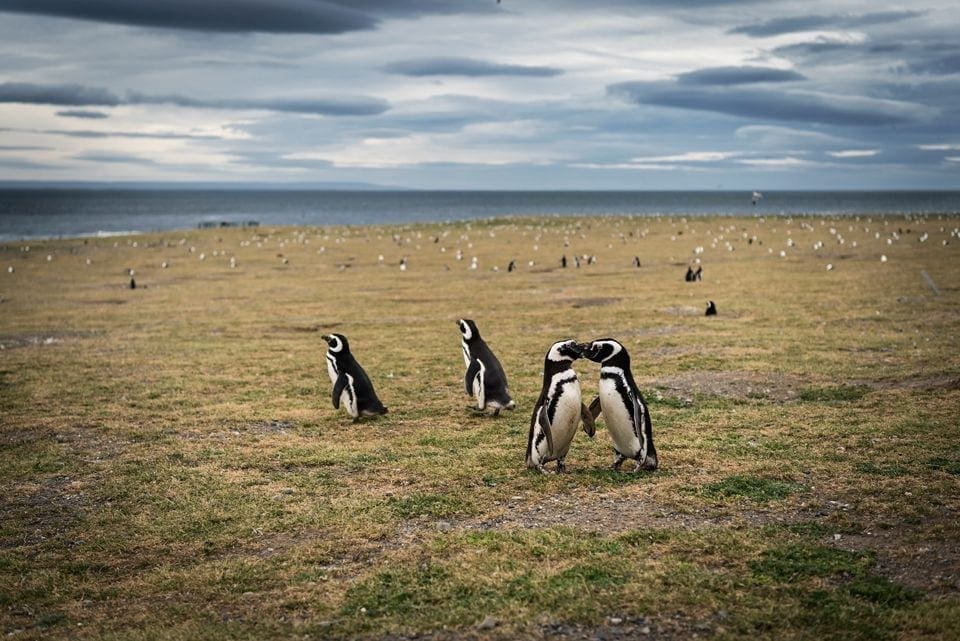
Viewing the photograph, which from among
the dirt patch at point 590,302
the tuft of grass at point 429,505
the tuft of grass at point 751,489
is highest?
the dirt patch at point 590,302

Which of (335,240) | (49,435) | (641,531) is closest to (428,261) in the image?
(335,240)

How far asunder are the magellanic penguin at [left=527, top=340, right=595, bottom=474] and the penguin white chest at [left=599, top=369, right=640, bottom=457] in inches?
12.4

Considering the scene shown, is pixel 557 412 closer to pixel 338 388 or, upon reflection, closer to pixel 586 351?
pixel 586 351

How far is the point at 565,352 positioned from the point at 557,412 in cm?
84

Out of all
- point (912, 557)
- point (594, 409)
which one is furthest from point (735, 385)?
point (912, 557)

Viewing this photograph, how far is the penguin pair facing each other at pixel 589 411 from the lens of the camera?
36.8 ft

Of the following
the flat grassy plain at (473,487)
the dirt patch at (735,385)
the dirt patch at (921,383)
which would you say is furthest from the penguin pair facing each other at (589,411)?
the dirt patch at (921,383)

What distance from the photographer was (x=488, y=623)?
725 cm

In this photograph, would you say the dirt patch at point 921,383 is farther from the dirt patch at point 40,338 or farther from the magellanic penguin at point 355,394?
the dirt patch at point 40,338

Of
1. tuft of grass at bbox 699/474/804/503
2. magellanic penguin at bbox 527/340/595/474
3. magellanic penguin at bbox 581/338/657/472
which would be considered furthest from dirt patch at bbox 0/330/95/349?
tuft of grass at bbox 699/474/804/503

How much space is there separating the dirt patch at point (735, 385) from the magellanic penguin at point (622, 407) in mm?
5022

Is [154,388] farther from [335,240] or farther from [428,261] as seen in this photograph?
[335,240]

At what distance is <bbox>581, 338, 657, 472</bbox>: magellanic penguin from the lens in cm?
1120

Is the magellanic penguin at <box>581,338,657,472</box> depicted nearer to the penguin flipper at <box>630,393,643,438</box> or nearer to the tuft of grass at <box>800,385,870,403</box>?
the penguin flipper at <box>630,393,643,438</box>
